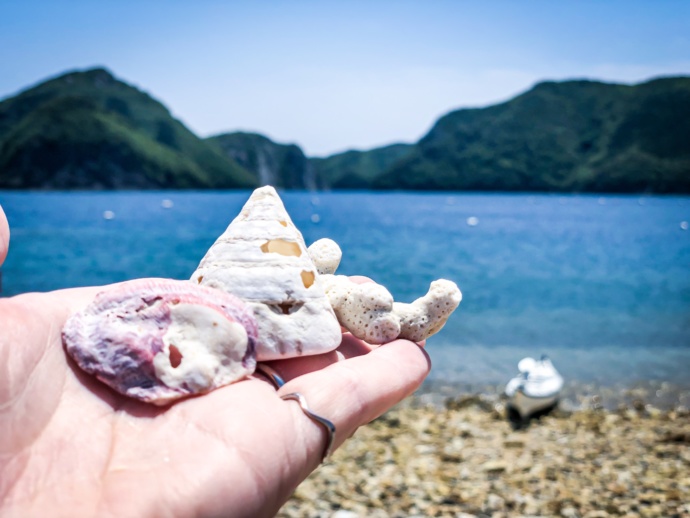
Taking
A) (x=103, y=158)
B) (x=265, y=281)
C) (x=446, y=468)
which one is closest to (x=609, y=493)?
(x=446, y=468)

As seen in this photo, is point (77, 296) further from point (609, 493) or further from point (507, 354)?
point (507, 354)

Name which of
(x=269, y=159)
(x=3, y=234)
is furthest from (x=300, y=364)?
(x=269, y=159)

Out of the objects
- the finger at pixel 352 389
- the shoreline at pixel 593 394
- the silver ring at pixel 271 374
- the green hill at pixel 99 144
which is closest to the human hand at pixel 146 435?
the finger at pixel 352 389

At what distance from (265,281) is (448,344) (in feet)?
41.4

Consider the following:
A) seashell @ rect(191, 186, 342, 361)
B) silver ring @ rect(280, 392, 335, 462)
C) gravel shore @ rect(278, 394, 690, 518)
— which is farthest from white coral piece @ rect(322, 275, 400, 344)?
gravel shore @ rect(278, 394, 690, 518)

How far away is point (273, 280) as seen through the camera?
298cm

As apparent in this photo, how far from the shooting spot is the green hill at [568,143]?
Answer: 93.9 meters

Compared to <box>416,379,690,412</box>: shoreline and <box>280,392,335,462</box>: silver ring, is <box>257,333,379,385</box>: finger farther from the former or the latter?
<box>416,379,690,412</box>: shoreline

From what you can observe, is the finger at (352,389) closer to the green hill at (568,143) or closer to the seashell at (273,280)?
the seashell at (273,280)

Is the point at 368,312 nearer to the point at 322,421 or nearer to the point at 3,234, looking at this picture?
the point at 322,421

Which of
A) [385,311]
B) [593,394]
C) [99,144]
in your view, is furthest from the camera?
[99,144]

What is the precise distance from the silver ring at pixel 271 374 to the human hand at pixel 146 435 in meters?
0.18

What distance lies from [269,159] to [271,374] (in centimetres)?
15391

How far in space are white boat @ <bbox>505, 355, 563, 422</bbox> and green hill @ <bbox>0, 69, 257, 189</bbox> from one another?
338 ft
